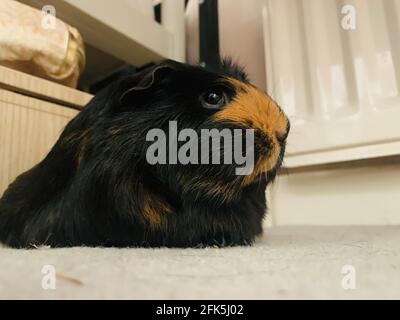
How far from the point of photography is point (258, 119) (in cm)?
58

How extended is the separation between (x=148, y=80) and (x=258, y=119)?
0.63 ft

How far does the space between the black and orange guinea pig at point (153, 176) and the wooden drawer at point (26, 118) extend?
0.30 metres

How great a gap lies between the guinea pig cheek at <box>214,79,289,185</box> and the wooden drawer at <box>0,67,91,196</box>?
0.57 metres

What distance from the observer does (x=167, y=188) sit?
59 cm

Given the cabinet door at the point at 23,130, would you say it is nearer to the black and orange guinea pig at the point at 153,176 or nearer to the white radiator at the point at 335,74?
the black and orange guinea pig at the point at 153,176

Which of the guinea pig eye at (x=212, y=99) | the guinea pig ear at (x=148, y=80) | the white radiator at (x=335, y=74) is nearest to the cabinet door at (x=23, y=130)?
the guinea pig ear at (x=148, y=80)

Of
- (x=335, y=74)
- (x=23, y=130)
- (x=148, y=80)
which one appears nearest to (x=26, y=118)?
(x=23, y=130)

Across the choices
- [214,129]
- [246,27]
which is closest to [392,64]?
[246,27]

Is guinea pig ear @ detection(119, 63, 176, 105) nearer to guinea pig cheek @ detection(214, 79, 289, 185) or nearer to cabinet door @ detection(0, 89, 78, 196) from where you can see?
guinea pig cheek @ detection(214, 79, 289, 185)

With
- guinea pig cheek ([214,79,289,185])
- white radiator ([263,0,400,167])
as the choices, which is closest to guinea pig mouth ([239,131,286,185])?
guinea pig cheek ([214,79,289,185])

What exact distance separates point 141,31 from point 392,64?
2.75 ft
